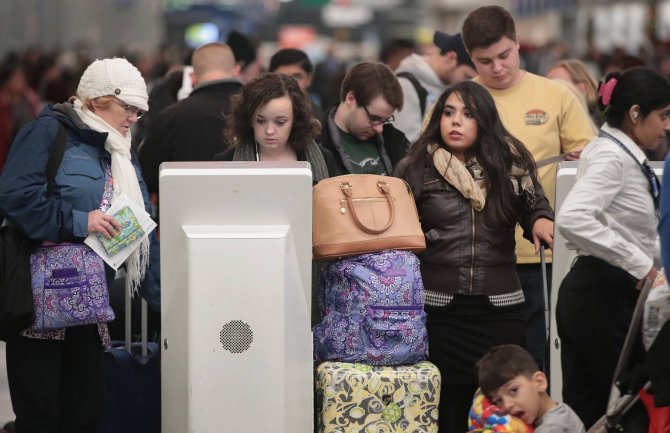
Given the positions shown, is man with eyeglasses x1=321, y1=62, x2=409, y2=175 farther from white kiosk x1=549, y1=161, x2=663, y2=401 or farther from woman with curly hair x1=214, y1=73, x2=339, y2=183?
white kiosk x1=549, y1=161, x2=663, y2=401

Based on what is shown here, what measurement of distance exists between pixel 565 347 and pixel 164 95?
5946 millimetres

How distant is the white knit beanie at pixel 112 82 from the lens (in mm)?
6219

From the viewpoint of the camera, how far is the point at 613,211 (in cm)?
573

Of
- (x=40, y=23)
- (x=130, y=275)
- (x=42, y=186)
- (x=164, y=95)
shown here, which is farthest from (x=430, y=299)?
(x=40, y=23)

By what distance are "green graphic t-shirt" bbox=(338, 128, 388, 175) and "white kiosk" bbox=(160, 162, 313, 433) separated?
1293 millimetres

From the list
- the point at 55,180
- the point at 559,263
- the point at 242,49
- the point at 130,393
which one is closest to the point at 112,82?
the point at 55,180

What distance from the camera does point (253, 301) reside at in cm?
580

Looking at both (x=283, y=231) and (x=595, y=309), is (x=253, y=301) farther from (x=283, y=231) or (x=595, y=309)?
(x=595, y=309)

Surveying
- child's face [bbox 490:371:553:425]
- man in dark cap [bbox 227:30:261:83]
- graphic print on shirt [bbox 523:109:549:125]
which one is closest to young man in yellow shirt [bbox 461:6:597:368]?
graphic print on shirt [bbox 523:109:549:125]

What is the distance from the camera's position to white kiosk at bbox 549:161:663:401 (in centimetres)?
624

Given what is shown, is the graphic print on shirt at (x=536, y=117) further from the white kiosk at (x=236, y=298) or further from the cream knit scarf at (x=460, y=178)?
the white kiosk at (x=236, y=298)

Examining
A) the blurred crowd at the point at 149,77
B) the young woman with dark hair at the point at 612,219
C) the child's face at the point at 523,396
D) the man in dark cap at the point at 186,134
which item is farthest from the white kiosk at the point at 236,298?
the blurred crowd at the point at 149,77

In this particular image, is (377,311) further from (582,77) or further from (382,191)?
(582,77)

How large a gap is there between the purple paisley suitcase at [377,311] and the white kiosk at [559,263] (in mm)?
590
